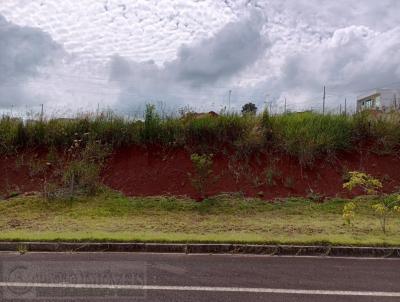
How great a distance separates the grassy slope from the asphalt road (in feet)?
2.67

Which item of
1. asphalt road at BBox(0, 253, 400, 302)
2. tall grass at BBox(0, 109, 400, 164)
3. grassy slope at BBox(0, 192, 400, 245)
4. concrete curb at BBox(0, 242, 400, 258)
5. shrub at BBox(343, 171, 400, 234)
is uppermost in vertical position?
tall grass at BBox(0, 109, 400, 164)

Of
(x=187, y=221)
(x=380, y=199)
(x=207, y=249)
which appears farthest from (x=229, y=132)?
(x=207, y=249)

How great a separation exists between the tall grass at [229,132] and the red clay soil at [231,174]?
42 centimetres

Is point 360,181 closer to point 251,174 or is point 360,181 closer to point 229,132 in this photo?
point 251,174

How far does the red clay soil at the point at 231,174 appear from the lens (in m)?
13.7

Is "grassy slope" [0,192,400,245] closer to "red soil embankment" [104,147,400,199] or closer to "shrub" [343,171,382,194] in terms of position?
"red soil embankment" [104,147,400,199]

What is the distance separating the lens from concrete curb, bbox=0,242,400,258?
25.7ft

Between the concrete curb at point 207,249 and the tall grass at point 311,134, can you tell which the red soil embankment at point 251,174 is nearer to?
the tall grass at point 311,134

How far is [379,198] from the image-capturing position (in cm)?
1276

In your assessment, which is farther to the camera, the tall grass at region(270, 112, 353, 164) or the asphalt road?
the tall grass at region(270, 112, 353, 164)

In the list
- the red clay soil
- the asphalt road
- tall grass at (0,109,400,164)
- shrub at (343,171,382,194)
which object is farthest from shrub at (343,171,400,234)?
tall grass at (0,109,400,164)

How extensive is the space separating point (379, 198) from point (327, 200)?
4.86 feet

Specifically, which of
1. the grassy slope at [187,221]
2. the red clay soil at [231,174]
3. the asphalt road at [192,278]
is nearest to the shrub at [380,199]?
the grassy slope at [187,221]

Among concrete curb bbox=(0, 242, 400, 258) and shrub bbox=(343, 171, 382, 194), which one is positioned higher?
shrub bbox=(343, 171, 382, 194)
